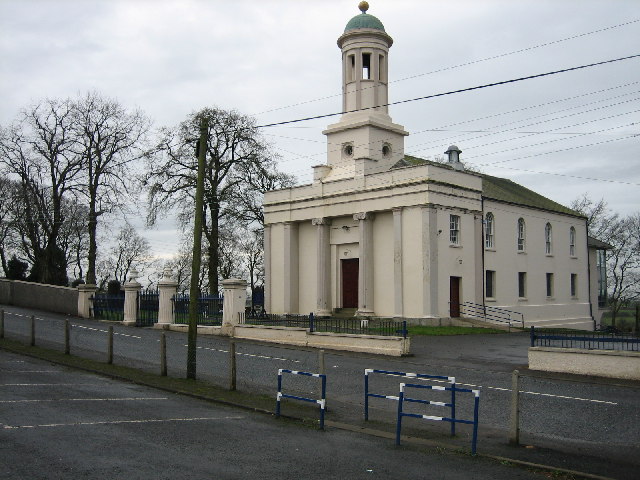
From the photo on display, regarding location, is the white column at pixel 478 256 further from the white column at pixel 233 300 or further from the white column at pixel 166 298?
the white column at pixel 166 298

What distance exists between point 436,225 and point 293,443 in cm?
2718

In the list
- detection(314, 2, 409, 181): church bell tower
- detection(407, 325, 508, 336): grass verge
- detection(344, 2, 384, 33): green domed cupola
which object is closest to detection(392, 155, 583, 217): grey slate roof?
detection(314, 2, 409, 181): church bell tower

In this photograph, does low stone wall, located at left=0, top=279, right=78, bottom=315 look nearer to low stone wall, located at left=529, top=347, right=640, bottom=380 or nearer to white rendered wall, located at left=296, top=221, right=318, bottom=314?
white rendered wall, located at left=296, top=221, right=318, bottom=314

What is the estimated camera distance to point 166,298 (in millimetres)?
32688

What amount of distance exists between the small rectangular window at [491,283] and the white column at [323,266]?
9.54m

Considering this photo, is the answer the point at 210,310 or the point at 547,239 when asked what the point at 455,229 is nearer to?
the point at 547,239

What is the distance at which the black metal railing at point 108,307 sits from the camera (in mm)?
35406

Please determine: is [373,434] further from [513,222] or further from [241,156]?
[241,156]

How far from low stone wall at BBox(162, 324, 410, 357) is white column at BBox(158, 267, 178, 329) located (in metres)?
1.77

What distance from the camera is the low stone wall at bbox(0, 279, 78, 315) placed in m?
38.2

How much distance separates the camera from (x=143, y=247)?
92.1 metres

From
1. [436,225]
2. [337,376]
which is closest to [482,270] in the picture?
[436,225]

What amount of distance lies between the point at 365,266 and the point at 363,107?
967 centimetres

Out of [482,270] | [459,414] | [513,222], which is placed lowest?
[459,414]
